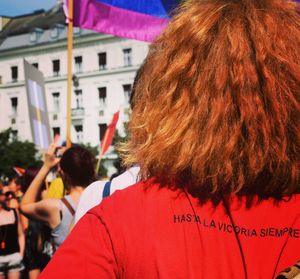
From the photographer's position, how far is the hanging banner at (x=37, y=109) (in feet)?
19.0

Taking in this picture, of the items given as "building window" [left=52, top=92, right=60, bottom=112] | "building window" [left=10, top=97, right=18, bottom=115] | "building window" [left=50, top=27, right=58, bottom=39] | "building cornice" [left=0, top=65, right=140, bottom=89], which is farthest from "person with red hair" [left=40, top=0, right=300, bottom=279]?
"building window" [left=10, top=97, right=18, bottom=115]

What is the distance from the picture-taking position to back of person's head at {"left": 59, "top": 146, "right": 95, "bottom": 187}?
3342 millimetres

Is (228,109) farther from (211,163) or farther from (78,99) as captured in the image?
(78,99)

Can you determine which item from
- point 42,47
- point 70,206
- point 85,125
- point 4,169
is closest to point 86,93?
point 85,125

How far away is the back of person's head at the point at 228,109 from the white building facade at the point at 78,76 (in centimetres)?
3613

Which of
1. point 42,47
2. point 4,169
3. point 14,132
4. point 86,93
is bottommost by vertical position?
point 4,169

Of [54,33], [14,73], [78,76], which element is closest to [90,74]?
[78,76]

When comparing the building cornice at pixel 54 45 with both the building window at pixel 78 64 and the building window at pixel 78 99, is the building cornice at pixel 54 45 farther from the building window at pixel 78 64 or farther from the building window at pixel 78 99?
the building window at pixel 78 99

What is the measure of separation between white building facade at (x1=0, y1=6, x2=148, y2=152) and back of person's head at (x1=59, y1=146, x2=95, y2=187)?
3389 centimetres

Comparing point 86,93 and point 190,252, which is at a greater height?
point 86,93

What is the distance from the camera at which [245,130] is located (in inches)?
42.9

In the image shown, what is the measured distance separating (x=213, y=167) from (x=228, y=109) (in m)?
0.12

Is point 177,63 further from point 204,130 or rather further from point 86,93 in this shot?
point 86,93

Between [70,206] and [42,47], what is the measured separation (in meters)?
39.9
